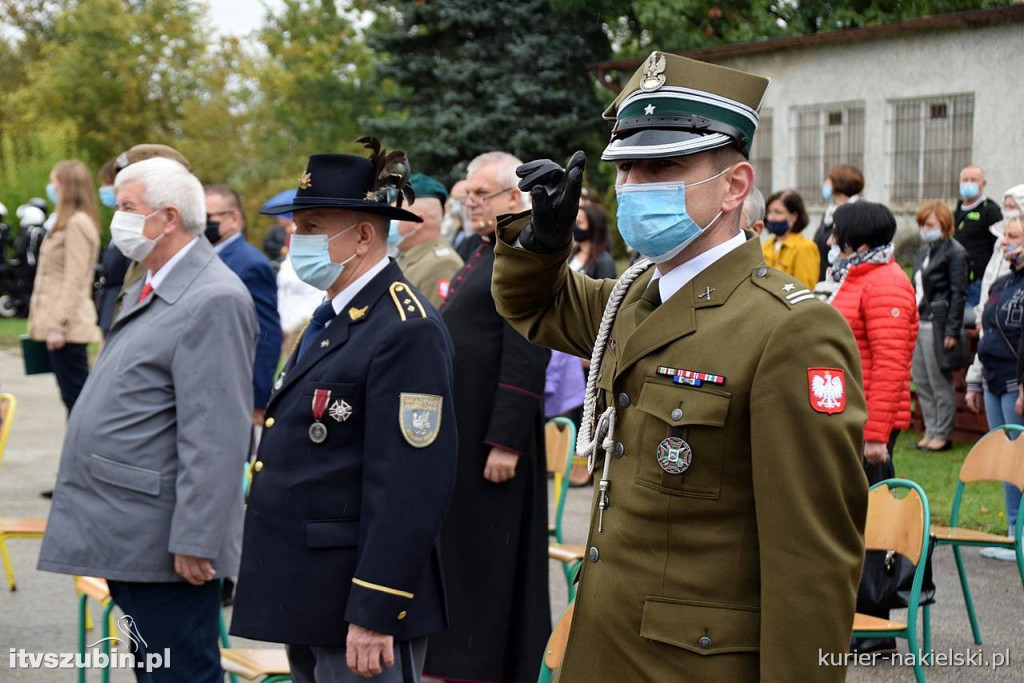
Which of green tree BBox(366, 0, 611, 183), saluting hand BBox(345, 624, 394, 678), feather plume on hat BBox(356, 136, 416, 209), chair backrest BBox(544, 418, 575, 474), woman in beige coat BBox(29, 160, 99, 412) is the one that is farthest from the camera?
green tree BBox(366, 0, 611, 183)

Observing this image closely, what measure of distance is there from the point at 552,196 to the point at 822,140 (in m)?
16.7

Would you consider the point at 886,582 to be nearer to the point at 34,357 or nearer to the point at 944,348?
the point at 944,348

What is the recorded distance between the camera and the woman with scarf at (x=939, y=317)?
31.8 feet

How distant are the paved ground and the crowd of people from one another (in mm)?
1065

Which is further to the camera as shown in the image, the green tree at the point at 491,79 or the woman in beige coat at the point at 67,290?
the green tree at the point at 491,79

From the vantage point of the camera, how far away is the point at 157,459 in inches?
149

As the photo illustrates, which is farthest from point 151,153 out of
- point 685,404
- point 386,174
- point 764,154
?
→ point 764,154

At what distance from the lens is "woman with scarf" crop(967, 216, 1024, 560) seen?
7199 mm

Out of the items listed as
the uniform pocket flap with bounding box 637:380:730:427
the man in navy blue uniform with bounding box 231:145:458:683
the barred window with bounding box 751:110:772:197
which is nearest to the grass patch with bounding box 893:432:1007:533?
the man in navy blue uniform with bounding box 231:145:458:683

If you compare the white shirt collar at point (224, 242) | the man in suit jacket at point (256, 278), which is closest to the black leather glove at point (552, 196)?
the man in suit jacket at point (256, 278)

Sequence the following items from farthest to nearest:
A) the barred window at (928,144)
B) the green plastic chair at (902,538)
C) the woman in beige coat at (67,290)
Result: the barred window at (928,144), the woman in beige coat at (67,290), the green plastic chair at (902,538)

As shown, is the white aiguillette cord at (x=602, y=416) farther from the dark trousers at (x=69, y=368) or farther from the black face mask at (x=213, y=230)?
the dark trousers at (x=69, y=368)

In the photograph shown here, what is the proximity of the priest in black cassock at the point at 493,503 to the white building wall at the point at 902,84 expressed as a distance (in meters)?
11.0

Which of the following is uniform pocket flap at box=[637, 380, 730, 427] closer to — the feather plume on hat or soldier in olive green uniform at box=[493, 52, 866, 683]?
soldier in olive green uniform at box=[493, 52, 866, 683]
